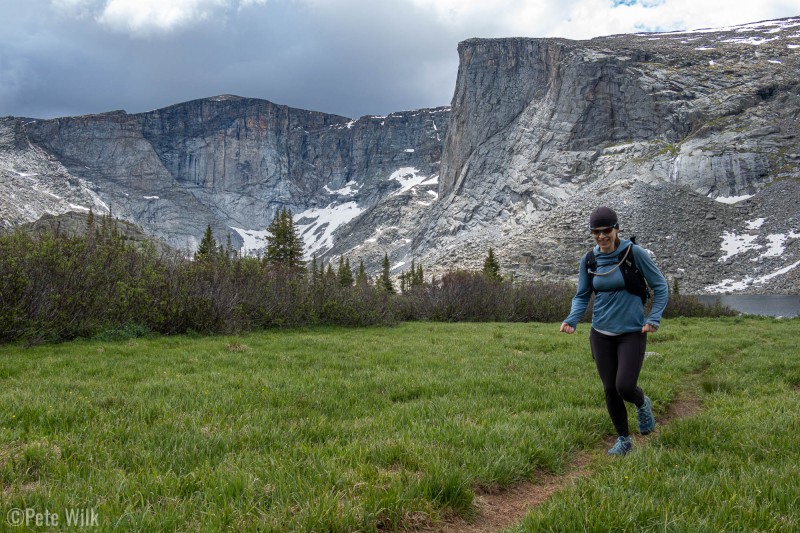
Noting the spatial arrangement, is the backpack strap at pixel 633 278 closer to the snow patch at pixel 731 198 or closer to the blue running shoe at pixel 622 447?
the blue running shoe at pixel 622 447

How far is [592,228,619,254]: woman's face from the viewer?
5.09 m

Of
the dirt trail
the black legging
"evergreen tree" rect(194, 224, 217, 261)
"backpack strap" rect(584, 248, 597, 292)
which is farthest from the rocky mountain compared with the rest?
the dirt trail

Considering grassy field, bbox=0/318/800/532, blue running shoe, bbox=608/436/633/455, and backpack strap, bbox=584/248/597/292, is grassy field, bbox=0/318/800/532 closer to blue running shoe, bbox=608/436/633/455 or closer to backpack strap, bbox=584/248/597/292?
blue running shoe, bbox=608/436/633/455

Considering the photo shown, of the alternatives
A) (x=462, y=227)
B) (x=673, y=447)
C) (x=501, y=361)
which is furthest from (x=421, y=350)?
(x=462, y=227)

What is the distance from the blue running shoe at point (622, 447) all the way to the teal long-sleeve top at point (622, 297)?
1.17m

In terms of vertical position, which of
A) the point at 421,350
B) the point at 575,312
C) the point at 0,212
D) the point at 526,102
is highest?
the point at 526,102

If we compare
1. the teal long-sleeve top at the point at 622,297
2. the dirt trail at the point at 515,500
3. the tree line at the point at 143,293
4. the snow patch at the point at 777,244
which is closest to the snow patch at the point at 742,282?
the snow patch at the point at 777,244

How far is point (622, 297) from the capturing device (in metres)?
5.09

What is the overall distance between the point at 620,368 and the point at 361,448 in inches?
114

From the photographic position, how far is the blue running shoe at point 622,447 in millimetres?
4812

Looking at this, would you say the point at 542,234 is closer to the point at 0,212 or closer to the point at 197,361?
the point at 197,361

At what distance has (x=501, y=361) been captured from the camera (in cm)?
1041

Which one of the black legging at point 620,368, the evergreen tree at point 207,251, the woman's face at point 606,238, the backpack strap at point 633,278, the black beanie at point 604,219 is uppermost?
the black beanie at point 604,219

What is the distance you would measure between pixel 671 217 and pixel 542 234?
27.1 m
